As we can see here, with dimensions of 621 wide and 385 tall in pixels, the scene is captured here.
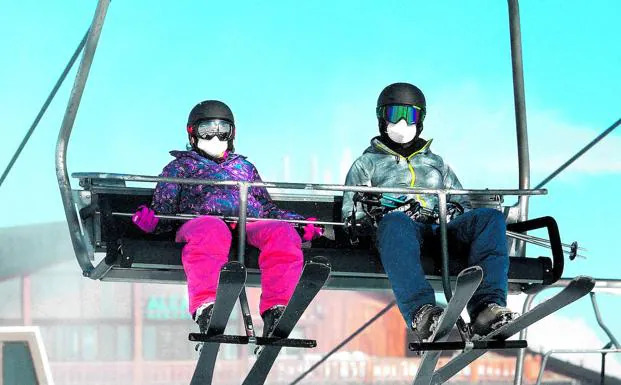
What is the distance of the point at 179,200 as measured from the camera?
3.99 meters

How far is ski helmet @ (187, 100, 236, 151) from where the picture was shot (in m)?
4.16

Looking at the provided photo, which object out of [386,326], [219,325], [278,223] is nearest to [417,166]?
[278,223]

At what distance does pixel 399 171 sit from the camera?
13.6 ft

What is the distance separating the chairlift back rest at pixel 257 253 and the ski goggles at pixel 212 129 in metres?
0.31

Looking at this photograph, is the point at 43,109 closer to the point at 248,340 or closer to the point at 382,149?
the point at 382,149

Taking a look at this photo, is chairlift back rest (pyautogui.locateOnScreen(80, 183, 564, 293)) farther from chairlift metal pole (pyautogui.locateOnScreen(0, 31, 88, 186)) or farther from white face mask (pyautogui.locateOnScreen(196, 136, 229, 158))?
chairlift metal pole (pyautogui.locateOnScreen(0, 31, 88, 186))

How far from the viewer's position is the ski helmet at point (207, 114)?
4.16 meters

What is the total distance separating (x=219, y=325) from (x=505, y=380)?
31582 mm

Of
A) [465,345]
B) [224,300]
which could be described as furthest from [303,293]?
[465,345]

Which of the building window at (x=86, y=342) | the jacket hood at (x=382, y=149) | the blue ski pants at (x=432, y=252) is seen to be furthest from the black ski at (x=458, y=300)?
the building window at (x=86, y=342)

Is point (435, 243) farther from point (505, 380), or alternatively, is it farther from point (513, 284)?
point (505, 380)

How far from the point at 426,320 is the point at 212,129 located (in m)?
1.11

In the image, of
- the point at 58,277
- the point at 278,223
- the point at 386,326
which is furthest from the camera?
the point at 386,326

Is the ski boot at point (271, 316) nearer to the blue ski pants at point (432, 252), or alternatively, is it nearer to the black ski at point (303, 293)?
the black ski at point (303, 293)
